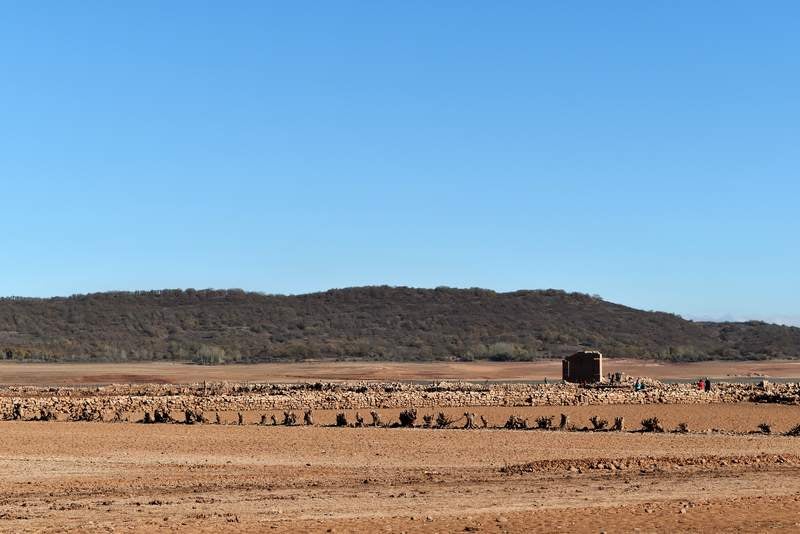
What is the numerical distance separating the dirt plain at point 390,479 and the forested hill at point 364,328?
188 ft

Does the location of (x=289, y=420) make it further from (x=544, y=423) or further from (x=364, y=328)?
(x=364, y=328)

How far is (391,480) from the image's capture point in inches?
741

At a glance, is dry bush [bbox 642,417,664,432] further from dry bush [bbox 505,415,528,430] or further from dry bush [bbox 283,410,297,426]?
dry bush [bbox 283,410,297,426]

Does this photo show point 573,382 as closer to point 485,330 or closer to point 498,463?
point 498,463

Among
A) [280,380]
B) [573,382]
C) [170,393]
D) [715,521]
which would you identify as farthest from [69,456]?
[280,380]

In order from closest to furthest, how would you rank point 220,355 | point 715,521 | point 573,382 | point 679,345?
point 715,521 < point 573,382 < point 220,355 < point 679,345

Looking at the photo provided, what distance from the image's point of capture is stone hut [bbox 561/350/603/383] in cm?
4959

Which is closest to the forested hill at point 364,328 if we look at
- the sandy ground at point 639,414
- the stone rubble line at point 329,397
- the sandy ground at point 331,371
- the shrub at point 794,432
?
the sandy ground at point 331,371

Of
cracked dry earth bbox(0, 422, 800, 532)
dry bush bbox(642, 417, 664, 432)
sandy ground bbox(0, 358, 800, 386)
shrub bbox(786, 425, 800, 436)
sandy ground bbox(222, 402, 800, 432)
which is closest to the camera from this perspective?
cracked dry earth bbox(0, 422, 800, 532)

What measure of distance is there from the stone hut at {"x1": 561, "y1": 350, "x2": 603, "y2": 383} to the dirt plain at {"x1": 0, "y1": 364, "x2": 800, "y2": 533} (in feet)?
60.9

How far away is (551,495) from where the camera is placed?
1675 centimetres

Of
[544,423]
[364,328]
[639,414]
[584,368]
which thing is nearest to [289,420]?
[544,423]

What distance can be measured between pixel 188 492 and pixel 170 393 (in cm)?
2598

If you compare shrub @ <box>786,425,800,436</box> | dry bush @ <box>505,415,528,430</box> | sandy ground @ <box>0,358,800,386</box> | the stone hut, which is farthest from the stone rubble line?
shrub @ <box>786,425,800,436</box>
